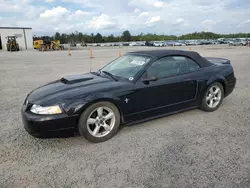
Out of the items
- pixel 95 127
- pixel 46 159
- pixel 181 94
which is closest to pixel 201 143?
pixel 181 94

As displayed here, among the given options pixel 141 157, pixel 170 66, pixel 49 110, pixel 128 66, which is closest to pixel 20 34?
pixel 128 66

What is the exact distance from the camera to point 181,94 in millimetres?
3904

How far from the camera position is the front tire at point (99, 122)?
3064mm

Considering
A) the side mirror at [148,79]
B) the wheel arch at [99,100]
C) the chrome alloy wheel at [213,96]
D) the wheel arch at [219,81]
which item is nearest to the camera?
the wheel arch at [99,100]

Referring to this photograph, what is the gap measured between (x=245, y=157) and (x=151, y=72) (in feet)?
6.34

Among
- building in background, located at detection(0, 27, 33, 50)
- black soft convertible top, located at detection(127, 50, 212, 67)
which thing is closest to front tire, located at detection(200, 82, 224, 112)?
black soft convertible top, located at detection(127, 50, 212, 67)

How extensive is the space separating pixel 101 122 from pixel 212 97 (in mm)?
2656

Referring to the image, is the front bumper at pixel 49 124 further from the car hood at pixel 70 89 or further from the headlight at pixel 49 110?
the car hood at pixel 70 89

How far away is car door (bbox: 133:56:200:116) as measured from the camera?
349 centimetres

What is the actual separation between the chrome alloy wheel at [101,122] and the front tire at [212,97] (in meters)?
2.16

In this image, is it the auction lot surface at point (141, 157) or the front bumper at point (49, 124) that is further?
the front bumper at point (49, 124)

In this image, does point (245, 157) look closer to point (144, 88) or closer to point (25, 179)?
point (144, 88)

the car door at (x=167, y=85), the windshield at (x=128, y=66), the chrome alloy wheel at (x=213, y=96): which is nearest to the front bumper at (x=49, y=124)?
the car door at (x=167, y=85)

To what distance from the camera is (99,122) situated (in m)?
3.22
